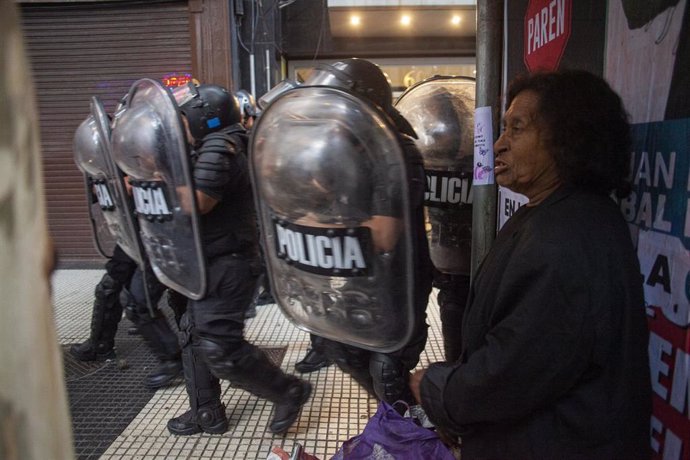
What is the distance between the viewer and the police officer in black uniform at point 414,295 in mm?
1845

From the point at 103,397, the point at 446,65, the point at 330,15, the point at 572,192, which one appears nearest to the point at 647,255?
the point at 572,192

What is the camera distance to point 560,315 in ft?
3.62

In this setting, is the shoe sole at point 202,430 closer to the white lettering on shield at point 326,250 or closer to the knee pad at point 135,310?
the knee pad at point 135,310

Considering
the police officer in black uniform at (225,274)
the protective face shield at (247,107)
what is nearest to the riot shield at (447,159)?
the police officer in black uniform at (225,274)

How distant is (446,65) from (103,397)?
6796mm

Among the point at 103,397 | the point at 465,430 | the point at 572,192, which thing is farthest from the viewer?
the point at 103,397

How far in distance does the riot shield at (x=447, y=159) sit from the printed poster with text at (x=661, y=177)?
1013mm

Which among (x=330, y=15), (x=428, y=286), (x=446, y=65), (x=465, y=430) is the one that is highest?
(x=330, y=15)

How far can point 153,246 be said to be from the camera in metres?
2.78

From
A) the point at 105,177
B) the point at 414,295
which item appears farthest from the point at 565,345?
the point at 105,177

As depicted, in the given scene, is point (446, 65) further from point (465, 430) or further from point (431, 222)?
point (465, 430)

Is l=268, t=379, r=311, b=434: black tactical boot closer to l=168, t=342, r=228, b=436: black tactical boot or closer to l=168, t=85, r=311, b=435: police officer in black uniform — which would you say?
l=168, t=85, r=311, b=435: police officer in black uniform

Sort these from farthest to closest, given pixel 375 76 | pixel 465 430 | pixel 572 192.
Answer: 1. pixel 375 76
2. pixel 465 430
3. pixel 572 192

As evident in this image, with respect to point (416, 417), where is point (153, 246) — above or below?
above
